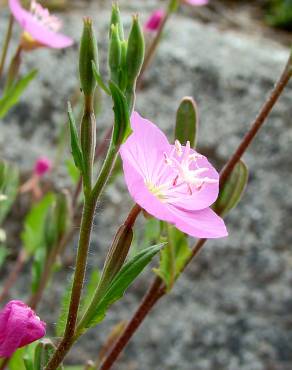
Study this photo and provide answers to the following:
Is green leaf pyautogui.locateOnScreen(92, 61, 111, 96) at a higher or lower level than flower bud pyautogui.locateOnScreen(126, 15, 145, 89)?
lower

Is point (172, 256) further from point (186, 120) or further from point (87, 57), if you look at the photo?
point (87, 57)

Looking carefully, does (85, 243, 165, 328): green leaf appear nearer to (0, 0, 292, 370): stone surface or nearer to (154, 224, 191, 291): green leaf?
(154, 224, 191, 291): green leaf

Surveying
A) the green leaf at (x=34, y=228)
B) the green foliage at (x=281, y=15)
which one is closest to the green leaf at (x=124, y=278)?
the green leaf at (x=34, y=228)

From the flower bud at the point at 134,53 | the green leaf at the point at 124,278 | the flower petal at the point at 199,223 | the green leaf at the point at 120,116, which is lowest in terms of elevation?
Answer: the green leaf at the point at 124,278

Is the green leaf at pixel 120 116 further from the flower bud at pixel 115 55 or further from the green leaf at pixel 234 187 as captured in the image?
the green leaf at pixel 234 187

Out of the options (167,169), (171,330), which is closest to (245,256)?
(171,330)

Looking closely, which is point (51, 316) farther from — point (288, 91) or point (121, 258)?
point (121, 258)

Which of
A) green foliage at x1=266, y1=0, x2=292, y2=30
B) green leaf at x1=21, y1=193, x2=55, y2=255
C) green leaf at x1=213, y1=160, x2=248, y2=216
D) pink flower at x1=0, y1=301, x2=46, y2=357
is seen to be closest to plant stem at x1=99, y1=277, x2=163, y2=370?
green leaf at x1=213, y1=160, x2=248, y2=216
